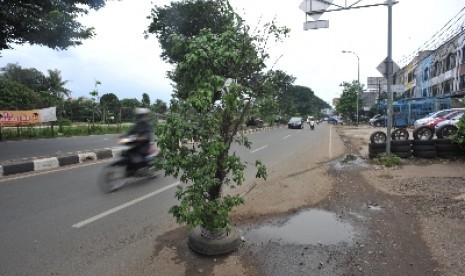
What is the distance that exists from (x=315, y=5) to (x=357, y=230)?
9.01 meters

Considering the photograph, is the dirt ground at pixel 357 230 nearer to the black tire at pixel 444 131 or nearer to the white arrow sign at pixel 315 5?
the black tire at pixel 444 131

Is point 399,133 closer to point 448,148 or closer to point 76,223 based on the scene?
point 448,148

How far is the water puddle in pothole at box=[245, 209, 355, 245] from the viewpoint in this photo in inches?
181

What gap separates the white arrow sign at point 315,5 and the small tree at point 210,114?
8.46 meters

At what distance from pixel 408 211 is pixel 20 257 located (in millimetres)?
5593

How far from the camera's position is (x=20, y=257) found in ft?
12.7

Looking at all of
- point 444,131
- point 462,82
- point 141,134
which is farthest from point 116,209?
point 462,82

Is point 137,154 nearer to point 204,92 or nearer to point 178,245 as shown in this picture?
point 178,245

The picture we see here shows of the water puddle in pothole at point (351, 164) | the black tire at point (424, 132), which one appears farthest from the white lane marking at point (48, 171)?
the black tire at point (424, 132)

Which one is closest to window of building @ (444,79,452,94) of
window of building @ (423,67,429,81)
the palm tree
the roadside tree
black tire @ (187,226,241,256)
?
window of building @ (423,67,429,81)

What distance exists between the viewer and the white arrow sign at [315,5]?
11.7 meters

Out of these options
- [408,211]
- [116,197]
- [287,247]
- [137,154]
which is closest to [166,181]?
[137,154]

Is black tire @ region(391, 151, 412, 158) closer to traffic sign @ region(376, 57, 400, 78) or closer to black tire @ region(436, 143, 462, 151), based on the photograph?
black tire @ region(436, 143, 462, 151)

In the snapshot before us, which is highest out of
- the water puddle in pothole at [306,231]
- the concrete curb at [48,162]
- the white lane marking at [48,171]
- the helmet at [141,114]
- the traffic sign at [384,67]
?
the traffic sign at [384,67]
